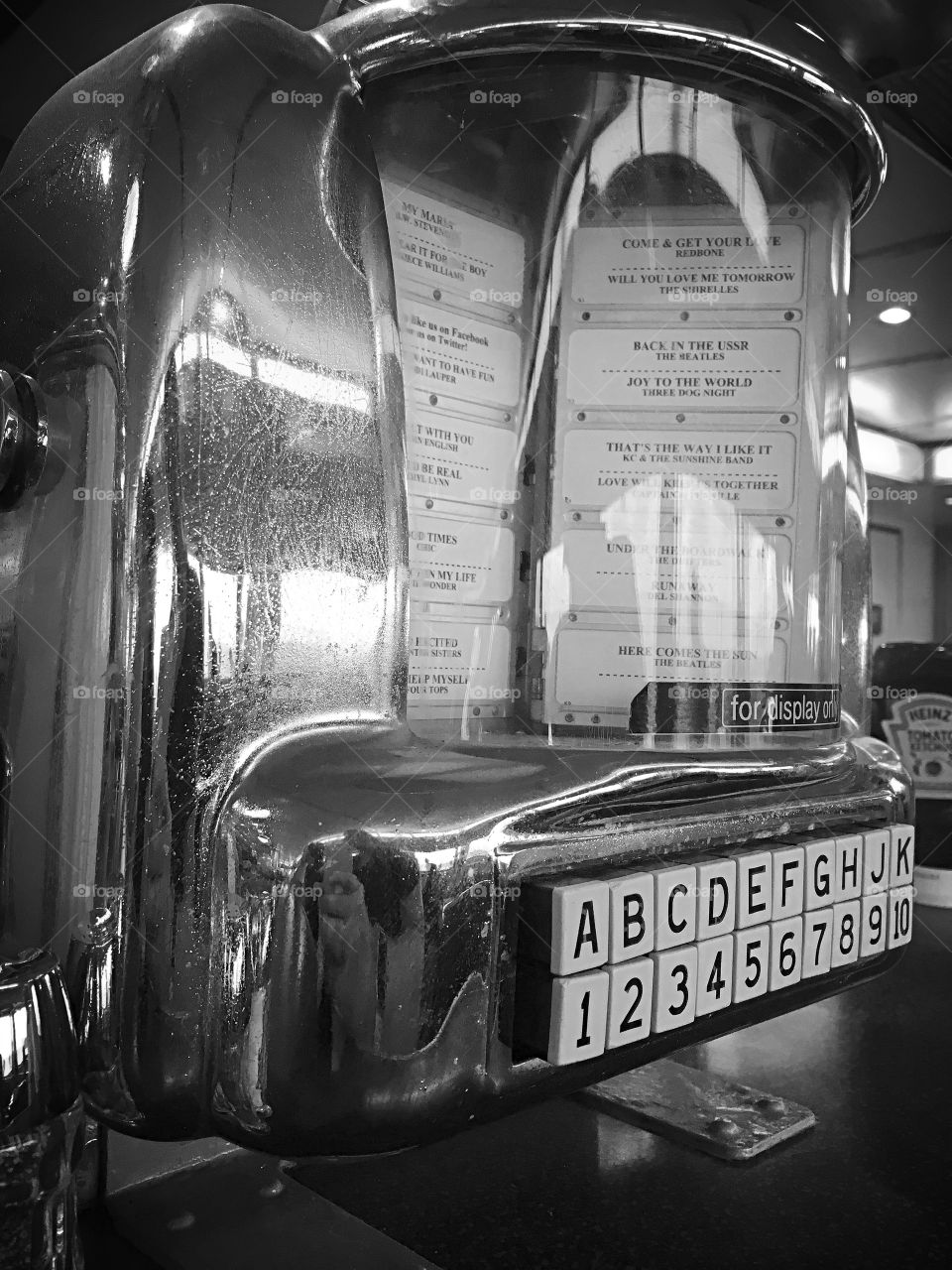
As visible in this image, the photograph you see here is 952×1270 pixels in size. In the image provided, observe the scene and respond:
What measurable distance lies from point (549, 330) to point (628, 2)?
21 cm

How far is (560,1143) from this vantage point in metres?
0.86

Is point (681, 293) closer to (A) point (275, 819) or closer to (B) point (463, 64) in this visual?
(B) point (463, 64)

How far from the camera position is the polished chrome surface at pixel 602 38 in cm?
68

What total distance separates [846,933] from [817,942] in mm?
43

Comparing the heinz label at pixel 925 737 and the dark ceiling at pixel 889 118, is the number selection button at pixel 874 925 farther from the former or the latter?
the heinz label at pixel 925 737

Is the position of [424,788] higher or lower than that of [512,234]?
lower

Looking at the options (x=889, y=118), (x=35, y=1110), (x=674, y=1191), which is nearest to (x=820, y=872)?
(x=674, y=1191)

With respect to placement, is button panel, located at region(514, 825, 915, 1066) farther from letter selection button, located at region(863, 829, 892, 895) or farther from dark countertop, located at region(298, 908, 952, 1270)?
dark countertop, located at region(298, 908, 952, 1270)

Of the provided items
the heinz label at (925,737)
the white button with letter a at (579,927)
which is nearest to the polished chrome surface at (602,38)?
the white button with letter a at (579,927)

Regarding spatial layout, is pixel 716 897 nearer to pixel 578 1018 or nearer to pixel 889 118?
pixel 578 1018

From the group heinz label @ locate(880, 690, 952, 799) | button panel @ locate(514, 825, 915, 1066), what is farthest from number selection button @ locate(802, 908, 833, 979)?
heinz label @ locate(880, 690, 952, 799)

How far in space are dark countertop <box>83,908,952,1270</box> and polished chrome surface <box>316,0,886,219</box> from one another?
772mm

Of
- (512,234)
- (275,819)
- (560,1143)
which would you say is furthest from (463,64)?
(560,1143)

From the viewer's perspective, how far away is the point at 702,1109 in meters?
0.92
